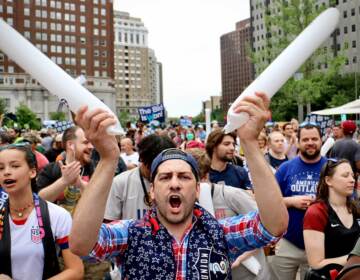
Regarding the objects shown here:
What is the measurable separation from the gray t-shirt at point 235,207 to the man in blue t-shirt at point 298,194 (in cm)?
94

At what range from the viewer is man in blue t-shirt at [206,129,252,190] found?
179 inches

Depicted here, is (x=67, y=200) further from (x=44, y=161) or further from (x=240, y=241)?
(x=240, y=241)

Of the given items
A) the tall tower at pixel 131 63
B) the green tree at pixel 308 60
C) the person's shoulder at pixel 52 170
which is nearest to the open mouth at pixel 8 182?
the person's shoulder at pixel 52 170

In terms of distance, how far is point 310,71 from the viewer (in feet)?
78.8

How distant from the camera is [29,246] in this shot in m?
2.66

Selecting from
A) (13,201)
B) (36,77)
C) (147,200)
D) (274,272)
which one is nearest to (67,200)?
(147,200)

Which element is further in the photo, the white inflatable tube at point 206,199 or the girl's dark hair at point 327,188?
the girl's dark hair at point 327,188

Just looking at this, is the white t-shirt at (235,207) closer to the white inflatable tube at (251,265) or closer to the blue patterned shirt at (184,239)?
the white inflatable tube at (251,265)

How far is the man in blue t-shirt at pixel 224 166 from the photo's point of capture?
4.54 m

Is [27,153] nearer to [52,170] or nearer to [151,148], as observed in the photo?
[151,148]

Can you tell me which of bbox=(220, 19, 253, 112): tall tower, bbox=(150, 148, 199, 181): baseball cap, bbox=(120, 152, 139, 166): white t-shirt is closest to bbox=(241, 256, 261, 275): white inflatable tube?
bbox=(150, 148, 199, 181): baseball cap

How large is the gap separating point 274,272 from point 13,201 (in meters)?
2.77

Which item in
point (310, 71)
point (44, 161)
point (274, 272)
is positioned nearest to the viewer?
point (274, 272)

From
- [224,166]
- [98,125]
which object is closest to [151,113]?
[224,166]
